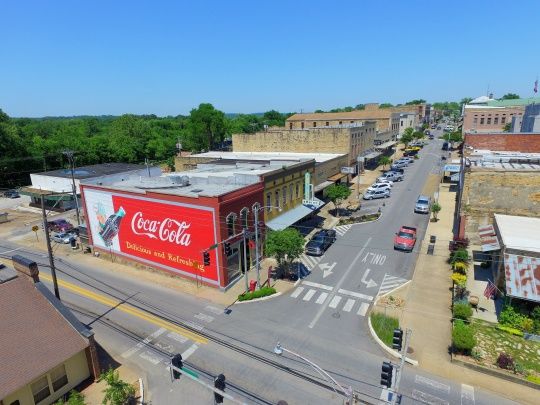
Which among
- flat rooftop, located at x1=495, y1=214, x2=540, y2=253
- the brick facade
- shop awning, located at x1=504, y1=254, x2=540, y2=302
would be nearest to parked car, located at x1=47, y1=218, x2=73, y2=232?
shop awning, located at x1=504, y1=254, x2=540, y2=302

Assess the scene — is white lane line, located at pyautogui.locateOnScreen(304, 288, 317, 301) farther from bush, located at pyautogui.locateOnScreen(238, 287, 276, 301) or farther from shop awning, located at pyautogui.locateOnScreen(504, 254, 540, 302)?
shop awning, located at pyautogui.locateOnScreen(504, 254, 540, 302)

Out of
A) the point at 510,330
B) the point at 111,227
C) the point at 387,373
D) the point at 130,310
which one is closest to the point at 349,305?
the point at 510,330

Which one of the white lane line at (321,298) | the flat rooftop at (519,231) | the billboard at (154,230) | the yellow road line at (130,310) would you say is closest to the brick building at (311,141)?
the flat rooftop at (519,231)

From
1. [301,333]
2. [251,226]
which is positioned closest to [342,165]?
[251,226]

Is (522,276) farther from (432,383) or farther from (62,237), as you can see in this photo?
(62,237)

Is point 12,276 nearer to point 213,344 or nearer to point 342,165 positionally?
point 213,344
